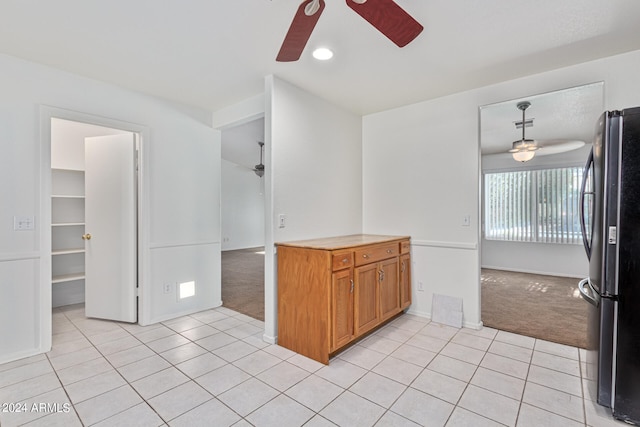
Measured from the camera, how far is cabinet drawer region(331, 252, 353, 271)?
7.87 ft

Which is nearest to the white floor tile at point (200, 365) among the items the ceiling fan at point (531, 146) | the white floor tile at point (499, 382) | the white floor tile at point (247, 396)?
the white floor tile at point (247, 396)

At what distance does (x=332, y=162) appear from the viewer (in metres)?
3.47

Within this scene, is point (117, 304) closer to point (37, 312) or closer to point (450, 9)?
point (37, 312)

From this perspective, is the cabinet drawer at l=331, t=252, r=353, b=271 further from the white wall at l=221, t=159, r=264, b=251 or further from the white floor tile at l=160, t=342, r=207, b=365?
the white wall at l=221, t=159, r=264, b=251

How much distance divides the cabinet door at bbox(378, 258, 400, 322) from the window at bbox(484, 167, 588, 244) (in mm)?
1217

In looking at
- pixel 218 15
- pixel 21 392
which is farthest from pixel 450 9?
pixel 21 392

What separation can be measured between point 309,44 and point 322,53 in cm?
Result: 15

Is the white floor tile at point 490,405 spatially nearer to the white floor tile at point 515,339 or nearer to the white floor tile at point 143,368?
the white floor tile at point 515,339

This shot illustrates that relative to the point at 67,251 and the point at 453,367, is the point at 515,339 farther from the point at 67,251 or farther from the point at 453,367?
the point at 67,251

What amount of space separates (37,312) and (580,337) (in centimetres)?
478

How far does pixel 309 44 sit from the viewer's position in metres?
2.23

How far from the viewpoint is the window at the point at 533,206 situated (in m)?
3.34

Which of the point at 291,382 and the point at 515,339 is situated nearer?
the point at 291,382

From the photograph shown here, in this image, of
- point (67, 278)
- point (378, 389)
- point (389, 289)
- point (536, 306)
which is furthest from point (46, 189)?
point (536, 306)
